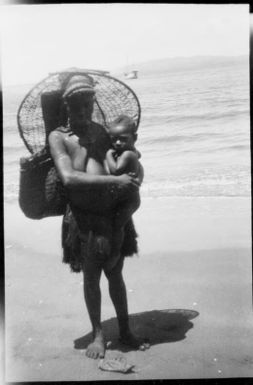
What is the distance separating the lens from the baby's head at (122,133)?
4.50 m

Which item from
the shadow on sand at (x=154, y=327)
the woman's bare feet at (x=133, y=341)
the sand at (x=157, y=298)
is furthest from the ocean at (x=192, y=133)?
the woman's bare feet at (x=133, y=341)

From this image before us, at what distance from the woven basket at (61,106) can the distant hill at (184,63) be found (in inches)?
18.8

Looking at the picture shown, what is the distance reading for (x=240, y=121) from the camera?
504 cm

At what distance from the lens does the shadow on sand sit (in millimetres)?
4801

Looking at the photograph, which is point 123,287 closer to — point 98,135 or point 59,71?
point 98,135

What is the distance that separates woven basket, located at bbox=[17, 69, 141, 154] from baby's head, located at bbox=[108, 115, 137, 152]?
0.27m

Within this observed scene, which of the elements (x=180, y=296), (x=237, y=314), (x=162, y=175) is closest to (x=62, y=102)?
(x=162, y=175)

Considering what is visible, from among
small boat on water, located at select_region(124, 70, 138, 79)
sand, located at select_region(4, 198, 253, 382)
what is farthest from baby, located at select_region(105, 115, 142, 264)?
small boat on water, located at select_region(124, 70, 138, 79)

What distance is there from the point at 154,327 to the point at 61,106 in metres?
1.84

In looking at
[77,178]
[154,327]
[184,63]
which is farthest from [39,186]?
[184,63]

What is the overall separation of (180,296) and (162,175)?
0.99 metres

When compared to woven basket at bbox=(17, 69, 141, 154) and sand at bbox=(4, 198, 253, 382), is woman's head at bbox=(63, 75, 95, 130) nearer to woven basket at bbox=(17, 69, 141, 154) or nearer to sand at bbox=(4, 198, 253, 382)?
woven basket at bbox=(17, 69, 141, 154)

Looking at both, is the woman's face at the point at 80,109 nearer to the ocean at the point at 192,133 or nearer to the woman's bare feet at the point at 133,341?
the ocean at the point at 192,133

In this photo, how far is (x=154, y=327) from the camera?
4.91 meters
